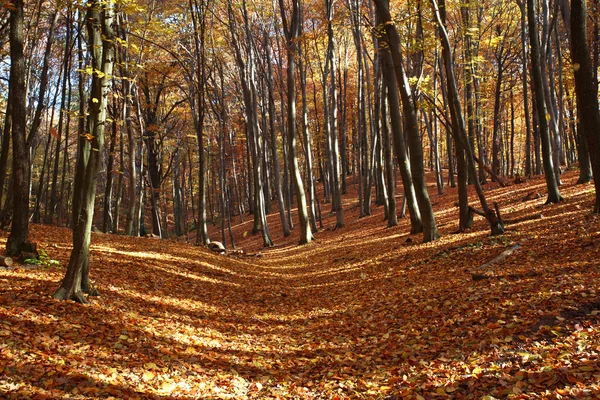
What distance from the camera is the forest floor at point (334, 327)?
405cm

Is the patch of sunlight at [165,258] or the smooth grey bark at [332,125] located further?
the smooth grey bark at [332,125]

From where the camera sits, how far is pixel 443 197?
22953 millimetres

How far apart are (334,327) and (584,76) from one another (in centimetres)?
578

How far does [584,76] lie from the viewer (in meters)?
7.15

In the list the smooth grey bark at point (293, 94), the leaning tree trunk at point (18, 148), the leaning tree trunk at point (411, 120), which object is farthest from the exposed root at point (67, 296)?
the smooth grey bark at point (293, 94)

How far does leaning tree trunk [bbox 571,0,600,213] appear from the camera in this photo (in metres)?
7.00

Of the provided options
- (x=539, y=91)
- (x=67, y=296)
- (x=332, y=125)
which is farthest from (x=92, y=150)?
(x=332, y=125)

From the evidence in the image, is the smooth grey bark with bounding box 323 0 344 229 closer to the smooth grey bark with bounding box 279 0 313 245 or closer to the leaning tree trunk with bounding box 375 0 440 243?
the smooth grey bark with bounding box 279 0 313 245

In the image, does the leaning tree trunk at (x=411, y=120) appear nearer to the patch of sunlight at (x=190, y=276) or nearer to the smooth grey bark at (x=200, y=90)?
the patch of sunlight at (x=190, y=276)

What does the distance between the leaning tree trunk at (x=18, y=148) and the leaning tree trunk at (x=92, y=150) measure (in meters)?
2.32

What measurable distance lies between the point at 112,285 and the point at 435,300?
5.46 meters

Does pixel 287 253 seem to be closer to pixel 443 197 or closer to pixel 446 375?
pixel 443 197

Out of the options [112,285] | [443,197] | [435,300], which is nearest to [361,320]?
[435,300]

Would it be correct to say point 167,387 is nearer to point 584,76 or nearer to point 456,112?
point 584,76
